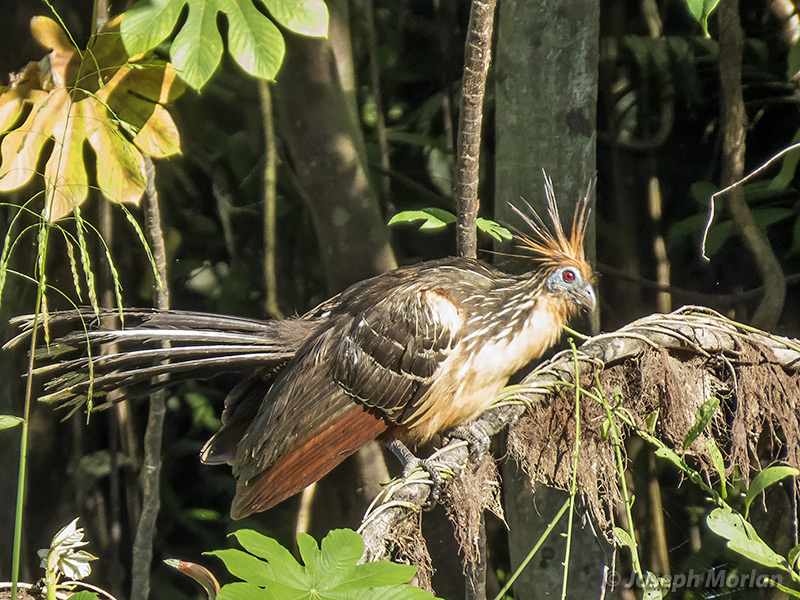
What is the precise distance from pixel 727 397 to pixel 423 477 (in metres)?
0.70

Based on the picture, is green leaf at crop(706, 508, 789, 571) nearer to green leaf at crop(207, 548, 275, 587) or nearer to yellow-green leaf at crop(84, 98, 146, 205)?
green leaf at crop(207, 548, 275, 587)

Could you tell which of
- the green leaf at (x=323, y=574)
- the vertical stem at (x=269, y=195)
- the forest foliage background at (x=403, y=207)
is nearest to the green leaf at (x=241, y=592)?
the green leaf at (x=323, y=574)

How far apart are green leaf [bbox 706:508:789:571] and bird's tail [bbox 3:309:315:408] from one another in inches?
41.9

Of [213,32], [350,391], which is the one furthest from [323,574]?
[213,32]

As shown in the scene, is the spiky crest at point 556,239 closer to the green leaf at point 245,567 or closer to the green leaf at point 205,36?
the green leaf at point 205,36

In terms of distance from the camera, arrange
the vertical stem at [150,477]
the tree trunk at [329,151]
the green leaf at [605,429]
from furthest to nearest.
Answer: the vertical stem at [150,477]
the tree trunk at [329,151]
the green leaf at [605,429]

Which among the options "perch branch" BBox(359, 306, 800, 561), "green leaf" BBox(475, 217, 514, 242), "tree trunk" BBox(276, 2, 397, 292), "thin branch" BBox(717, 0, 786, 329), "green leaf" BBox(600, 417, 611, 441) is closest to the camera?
"green leaf" BBox(600, 417, 611, 441)

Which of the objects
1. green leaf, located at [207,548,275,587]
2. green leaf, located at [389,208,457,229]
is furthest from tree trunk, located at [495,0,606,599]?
green leaf, located at [207,548,275,587]

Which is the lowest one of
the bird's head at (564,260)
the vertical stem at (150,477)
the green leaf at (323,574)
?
the vertical stem at (150,477)

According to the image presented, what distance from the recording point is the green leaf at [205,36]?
1.44 m

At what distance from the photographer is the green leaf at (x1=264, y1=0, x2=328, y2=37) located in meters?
1.41

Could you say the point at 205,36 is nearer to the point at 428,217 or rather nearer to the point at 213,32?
the point at 213,32

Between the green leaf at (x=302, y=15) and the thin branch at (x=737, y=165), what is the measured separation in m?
1.50

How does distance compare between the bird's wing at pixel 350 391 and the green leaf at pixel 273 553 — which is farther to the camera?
the bird's wing at pixel 350 391
